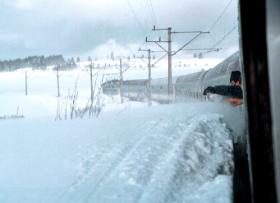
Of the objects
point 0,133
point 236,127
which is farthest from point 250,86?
point 0,133

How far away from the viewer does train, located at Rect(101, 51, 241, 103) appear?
21.0 metres

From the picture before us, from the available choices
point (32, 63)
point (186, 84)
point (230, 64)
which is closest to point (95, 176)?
point (230, 64)

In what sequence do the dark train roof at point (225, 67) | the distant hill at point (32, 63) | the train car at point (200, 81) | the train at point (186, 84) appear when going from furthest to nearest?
1. the distant hill at point (32, 63)
2. the train car at point (200, 81)
3. the train at point (186, 84)
4. the dark train roof at point (225, 67)

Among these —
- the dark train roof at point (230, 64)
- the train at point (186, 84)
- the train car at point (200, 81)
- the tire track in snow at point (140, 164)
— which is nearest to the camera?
the tire track in snow at point (140, 164)

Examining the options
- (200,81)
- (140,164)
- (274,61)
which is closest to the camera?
(274,61)

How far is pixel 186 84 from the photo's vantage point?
131 ft

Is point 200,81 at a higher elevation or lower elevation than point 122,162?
higher

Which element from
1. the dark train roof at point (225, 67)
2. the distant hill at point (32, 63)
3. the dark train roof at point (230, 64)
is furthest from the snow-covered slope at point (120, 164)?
the distant hill at point (32, 63)

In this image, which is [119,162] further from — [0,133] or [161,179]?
[0,133]

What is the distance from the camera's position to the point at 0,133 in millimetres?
14688

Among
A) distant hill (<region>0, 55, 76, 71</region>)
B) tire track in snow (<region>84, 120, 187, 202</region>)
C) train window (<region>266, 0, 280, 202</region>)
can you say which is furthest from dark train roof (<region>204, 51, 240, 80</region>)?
distant hill (<region>0, 55, 76, 71</region>)

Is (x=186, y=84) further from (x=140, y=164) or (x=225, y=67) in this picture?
(x=140, y=164)

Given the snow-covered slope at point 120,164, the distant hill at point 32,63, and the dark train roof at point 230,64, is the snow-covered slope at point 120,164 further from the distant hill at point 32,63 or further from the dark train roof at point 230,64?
the distant hill at point 32,63

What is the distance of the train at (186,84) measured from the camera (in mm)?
20969
